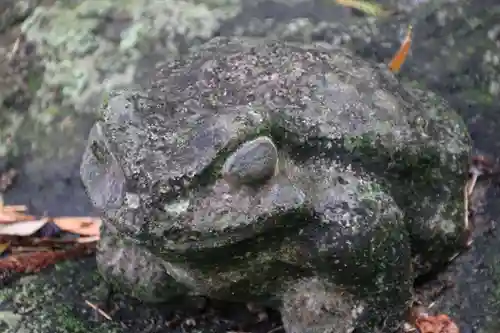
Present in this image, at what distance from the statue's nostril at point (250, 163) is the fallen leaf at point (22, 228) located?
97cm

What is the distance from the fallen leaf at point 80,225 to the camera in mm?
2195

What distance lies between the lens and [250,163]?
138 cm

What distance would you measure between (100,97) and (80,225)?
0.44 meters

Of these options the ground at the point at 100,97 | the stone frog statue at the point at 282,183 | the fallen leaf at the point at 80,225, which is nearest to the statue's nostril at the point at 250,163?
the stone frog statue at the point at 282,183

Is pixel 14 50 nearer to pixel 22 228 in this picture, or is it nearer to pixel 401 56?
pixel 22 228

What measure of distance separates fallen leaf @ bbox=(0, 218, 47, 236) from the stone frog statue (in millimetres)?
380

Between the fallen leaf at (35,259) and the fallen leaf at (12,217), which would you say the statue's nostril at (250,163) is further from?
the fallen leaf at (12,217)

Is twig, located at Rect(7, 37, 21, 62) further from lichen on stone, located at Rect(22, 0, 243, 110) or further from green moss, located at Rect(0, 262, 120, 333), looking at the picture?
green moss, located at Rect(0, 262, 120, 333)

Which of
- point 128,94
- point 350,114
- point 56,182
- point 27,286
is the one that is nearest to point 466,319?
point 350,114

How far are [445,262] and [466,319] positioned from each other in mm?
158

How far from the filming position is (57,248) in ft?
6.96

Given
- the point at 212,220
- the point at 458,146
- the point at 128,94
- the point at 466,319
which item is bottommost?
the point at 466,319

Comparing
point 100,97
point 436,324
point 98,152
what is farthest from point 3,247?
point 436,324

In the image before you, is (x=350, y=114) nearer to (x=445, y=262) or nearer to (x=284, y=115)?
(x=284, y=115)
